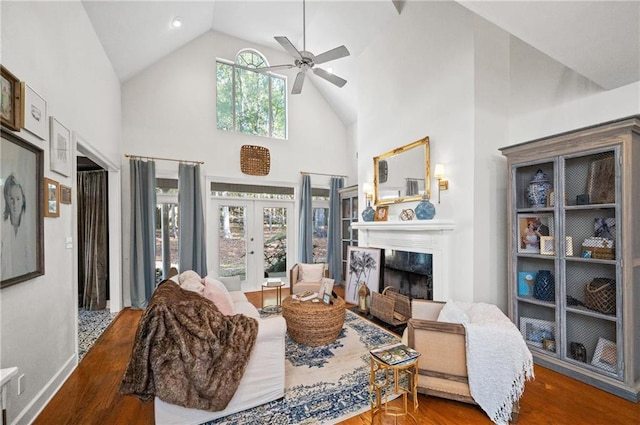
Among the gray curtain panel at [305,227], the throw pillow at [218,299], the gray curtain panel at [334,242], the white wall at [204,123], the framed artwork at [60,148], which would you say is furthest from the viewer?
the gray curtain panel at [334,242]

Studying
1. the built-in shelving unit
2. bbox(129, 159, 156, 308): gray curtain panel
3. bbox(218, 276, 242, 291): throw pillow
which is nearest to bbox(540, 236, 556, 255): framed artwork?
the built-in shelving unit

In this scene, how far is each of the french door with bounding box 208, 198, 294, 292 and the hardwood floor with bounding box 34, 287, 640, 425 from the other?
285 centimetres

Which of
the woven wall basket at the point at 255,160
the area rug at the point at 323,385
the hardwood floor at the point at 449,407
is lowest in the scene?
the hardwood floor at the point at 449,407

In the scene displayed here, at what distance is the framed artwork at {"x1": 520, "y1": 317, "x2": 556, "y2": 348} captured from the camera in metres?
2.71

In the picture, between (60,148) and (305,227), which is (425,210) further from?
(60,148)

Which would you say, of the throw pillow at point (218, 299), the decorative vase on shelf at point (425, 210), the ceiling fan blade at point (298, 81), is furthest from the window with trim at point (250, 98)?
the throw pillow at point (218, 299)

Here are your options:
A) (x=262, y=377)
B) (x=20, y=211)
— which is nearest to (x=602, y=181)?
(x=262, y=377)

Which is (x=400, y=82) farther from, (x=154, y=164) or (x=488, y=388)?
(x=154, y=164)

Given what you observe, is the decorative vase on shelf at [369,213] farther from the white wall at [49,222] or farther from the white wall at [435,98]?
the white wall at [49,222]

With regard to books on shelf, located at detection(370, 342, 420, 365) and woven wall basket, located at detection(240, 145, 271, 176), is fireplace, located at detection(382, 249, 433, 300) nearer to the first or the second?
books on shelf, located at detection(370, 342, 420, 365)

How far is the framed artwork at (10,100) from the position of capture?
163 cm

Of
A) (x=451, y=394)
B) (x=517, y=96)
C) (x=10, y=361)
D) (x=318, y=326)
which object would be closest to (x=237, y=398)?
(x=318, y=326)

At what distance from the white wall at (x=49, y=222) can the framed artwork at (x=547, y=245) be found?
4.11 m

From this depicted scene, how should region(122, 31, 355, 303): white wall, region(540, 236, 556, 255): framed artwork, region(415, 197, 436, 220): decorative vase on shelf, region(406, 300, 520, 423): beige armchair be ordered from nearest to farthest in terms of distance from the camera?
region(406, 300, 520, 423): beige armchair < region(540, 236, 556, 255): framed artwork < region(415, 197, 436, 220): decorative vase on shelf < region(122, 31, 355, 303): white wall
